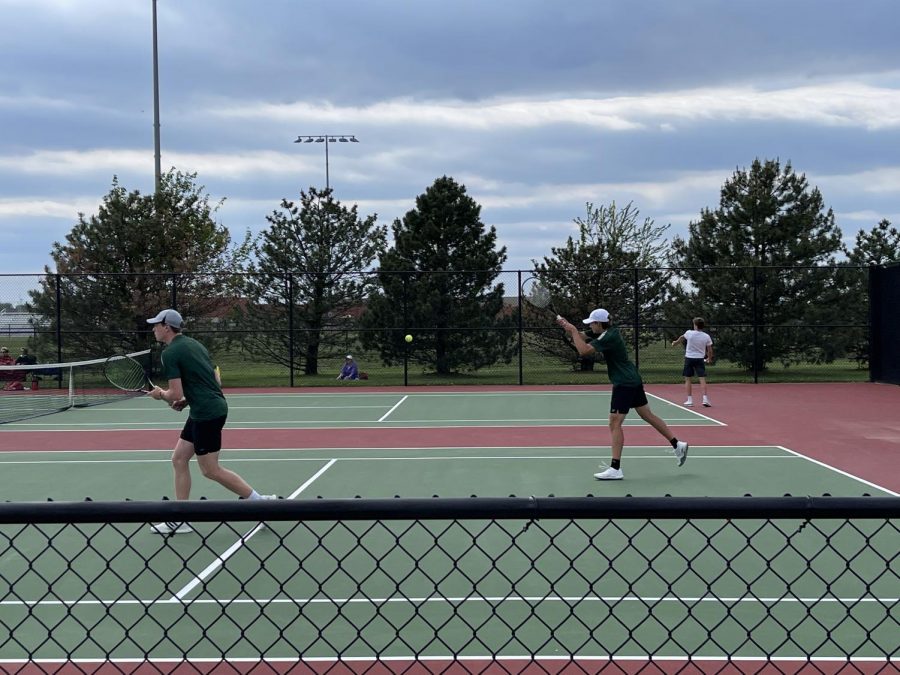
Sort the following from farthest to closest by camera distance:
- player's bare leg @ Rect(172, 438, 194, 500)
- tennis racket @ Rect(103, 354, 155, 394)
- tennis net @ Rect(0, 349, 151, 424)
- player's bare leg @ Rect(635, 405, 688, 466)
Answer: tennis net @ Rect(0, 349, 151, 424) < tennis racket @ Rect(103, 354, 155, 394) < player's bare leg @ Rect(635, 405, 688, 466) < player's bare leg @ Rect(172, 438, 194, 500)

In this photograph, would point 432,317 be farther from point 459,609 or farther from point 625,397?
point 459,609

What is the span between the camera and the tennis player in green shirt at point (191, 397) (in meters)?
7.07

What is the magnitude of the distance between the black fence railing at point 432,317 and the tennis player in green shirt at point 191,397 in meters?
16.2

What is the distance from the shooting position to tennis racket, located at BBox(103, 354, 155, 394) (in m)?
10.7

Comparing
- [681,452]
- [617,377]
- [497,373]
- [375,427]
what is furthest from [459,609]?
[497,373]

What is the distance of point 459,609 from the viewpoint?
5418 mm

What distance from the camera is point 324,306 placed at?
25.7 meters

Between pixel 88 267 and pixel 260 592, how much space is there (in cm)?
2083

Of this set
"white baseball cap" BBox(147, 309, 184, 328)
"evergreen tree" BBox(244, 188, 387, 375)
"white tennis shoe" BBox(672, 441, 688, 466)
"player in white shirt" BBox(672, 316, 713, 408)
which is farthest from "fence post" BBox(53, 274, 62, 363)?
"white tennis shoe" BBox(672, 441, 688, 466)

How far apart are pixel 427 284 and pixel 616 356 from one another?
15.4m

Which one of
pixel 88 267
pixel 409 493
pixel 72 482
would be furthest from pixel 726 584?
pixel 88 267

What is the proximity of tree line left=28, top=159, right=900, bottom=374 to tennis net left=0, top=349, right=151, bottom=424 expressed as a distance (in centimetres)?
99

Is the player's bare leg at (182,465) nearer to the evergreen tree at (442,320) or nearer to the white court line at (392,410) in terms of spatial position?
the white court line at (392,410)

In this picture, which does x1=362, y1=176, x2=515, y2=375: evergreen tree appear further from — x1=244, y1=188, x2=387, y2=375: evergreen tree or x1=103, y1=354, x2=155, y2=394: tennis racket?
x1=103, y1=354, x2=155, y2=394: tennis racket
